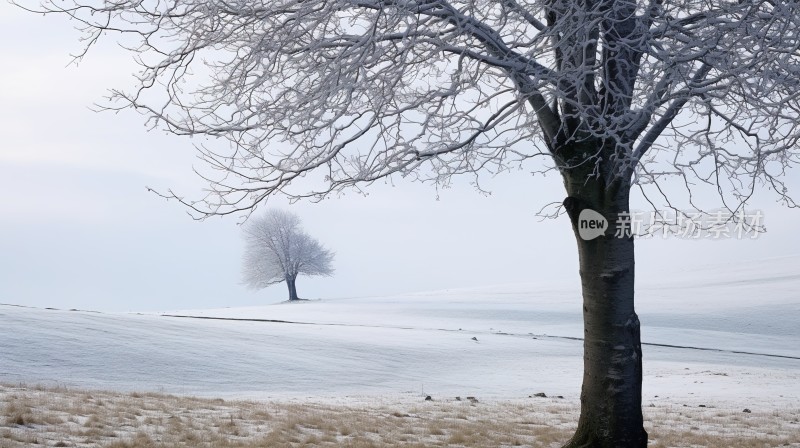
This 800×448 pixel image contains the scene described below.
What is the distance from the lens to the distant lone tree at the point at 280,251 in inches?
2363

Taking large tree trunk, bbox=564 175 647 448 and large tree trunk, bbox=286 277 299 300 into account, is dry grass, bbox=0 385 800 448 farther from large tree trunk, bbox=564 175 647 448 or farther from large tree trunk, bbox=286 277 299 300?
large tree trunk, bbox=286 277 299 300

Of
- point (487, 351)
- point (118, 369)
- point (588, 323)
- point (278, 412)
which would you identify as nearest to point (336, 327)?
point (487, 351)

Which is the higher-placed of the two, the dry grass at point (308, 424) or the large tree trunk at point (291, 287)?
the large tree trunk at point (291, 287)

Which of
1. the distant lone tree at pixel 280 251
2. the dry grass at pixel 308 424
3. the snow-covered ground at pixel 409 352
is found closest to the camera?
the dry grass at pixel 308 424

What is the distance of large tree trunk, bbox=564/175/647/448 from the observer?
30.8ft

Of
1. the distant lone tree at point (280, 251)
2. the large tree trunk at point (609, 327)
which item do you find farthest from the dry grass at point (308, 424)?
the distant lone tree at point (280, 251)

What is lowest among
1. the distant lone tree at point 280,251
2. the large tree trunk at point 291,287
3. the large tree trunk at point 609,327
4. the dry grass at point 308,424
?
the dry grass at point 308,424

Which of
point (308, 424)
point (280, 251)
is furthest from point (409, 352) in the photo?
point (280, 251)

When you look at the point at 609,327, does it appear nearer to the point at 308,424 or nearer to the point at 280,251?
the point at 308,424

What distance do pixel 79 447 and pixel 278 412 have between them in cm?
380

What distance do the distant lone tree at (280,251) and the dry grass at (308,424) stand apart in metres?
46.5

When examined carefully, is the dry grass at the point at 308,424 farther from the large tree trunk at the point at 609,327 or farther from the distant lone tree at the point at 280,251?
the distant lone tree at the point at 280,251

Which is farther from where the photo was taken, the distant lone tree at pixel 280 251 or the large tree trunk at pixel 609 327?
the distant lone tree at pixel 280 251

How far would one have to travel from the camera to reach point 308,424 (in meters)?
11.0
